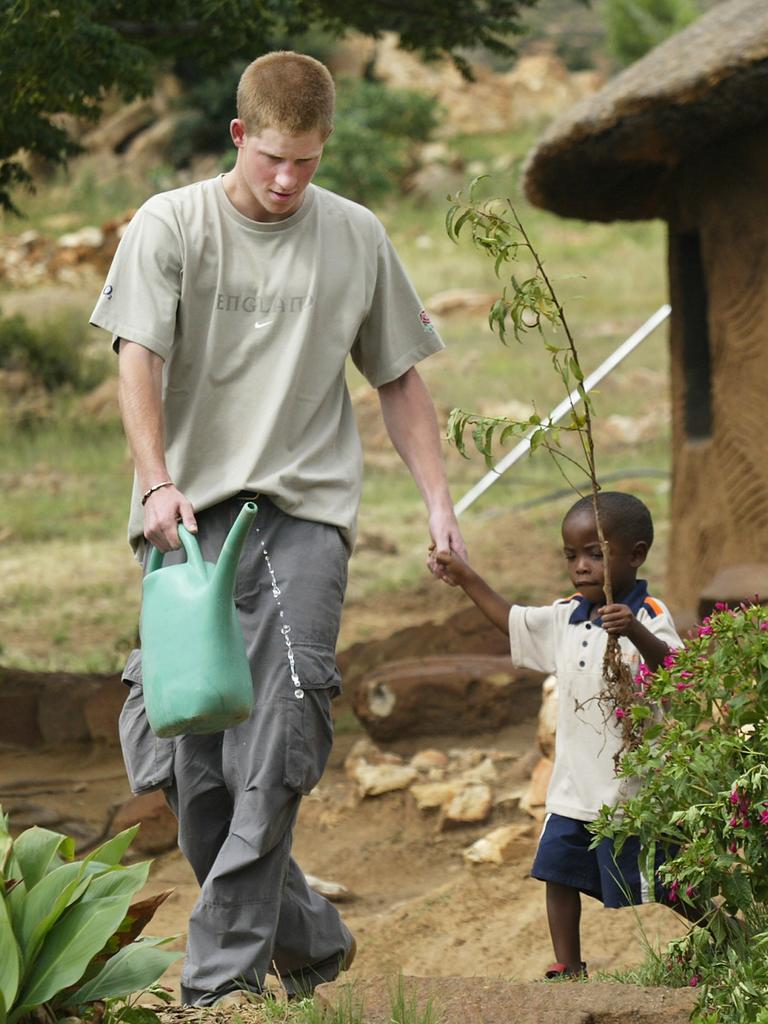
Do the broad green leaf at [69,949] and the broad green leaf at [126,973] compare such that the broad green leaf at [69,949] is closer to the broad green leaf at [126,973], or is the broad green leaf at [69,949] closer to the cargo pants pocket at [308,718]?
the broad green leaf at [126,973]

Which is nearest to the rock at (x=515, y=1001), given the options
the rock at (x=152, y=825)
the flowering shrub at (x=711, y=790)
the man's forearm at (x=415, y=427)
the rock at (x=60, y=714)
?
the flowering shrub at (x=711, y=790)

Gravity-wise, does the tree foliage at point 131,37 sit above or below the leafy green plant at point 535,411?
above

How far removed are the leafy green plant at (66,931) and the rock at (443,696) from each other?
413cm

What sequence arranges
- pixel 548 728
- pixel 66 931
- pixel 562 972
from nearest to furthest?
pixel 66 931, pixel 562 972, pixel 548 728

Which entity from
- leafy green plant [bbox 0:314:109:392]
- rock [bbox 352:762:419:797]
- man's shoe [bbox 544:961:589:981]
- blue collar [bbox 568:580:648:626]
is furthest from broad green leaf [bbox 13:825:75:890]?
leafy green plant [bbox 0:314:109:392]

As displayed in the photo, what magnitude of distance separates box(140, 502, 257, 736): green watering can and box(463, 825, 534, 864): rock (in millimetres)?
2493

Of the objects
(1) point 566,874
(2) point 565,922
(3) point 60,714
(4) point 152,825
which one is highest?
(1) point 566,874

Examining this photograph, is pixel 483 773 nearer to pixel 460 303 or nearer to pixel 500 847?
pixel 500 847

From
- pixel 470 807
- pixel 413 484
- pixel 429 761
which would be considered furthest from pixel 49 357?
pixel 470 807

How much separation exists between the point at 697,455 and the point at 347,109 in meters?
20.2

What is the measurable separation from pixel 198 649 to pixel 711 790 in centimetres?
103

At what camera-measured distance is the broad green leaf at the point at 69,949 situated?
2533 millimetres

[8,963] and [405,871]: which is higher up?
[8,963]

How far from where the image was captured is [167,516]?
3.30 metres
